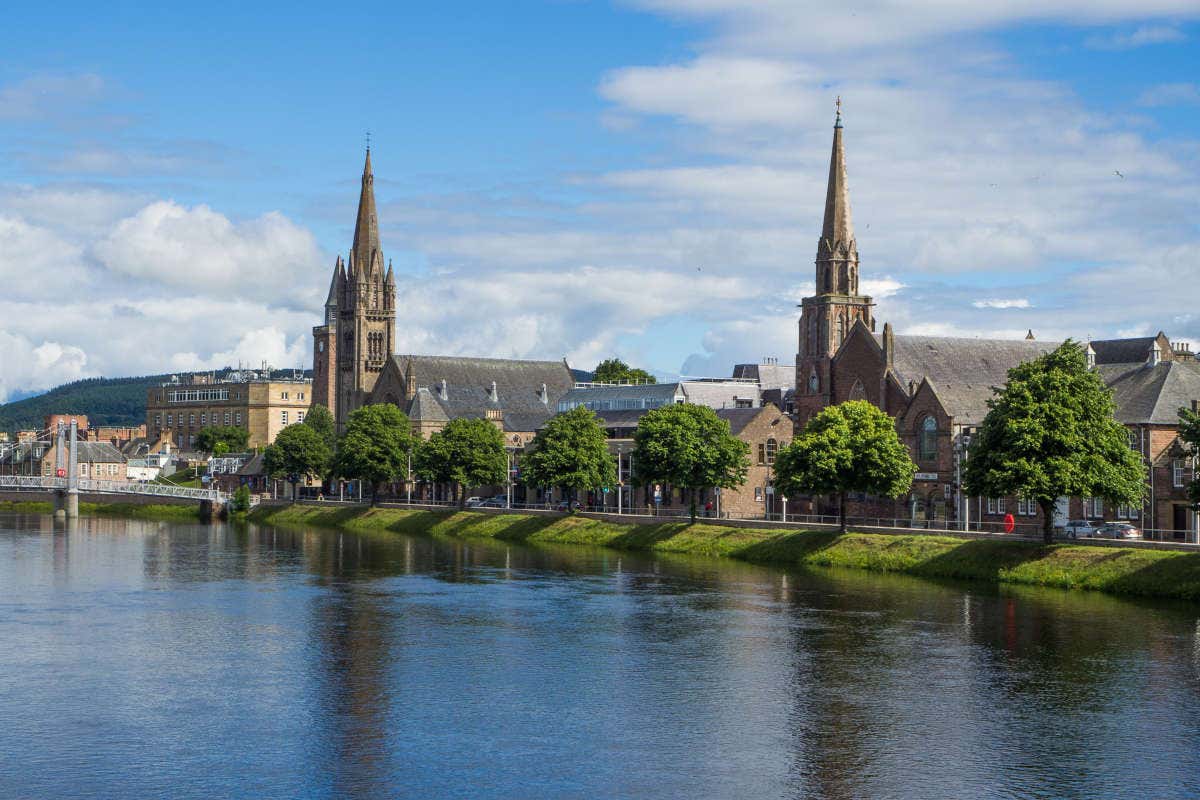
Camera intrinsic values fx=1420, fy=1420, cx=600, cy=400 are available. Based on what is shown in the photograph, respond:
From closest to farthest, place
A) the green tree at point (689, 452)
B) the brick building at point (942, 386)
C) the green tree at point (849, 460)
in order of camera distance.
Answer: the brick building at point (942, 386) < the green tree at point (849, 460) < the green tree at point (689, 452)

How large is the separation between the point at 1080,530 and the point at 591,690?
160ft

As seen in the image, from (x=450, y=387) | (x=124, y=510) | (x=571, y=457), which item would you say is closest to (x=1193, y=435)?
(x=571, y=457)

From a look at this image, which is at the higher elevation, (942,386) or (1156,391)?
(942,386)

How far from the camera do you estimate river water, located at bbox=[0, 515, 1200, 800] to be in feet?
131

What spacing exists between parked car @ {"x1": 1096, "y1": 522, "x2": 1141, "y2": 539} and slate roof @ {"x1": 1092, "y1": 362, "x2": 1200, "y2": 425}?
9916mm

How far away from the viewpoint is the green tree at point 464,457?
139 metres

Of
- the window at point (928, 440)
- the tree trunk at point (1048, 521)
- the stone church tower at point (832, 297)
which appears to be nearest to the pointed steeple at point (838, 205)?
the stone church tower at point (832, 297)

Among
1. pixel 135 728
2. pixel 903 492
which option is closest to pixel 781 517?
pixel 903 492

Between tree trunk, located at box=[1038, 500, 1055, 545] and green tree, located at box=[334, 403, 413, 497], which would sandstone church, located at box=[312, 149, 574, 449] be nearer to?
green tree, located at box=[334, 403, 413, 497]

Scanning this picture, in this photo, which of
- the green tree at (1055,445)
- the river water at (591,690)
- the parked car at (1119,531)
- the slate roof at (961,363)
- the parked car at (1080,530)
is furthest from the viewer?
the slate roof at (961,363)

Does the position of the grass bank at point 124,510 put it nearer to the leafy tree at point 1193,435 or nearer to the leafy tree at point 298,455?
the leafy tree at point 298,455

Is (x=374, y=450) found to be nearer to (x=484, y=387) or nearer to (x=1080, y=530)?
(x=484, y=387)

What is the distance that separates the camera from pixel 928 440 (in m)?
113

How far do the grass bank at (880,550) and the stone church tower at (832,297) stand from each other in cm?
2589
